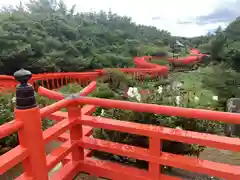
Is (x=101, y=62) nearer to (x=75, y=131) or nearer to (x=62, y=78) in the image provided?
(x=62, y=78)

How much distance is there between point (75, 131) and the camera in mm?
2328

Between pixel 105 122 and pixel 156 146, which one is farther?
pixel 105 122

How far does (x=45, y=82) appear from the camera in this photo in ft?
27.2

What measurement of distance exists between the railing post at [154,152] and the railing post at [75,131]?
28.8 inches

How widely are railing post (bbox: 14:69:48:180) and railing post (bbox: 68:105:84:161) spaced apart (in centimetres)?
54

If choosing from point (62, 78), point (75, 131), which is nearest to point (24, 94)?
point (75, 131)

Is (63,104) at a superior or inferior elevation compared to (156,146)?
superior

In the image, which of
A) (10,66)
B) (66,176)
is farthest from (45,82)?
(66,176)

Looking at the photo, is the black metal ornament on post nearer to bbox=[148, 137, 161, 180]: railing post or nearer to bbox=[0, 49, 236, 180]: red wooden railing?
bbox=[0, 49, 236, 180]: red wooden railing

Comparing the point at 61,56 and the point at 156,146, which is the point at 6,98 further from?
the point at 61,56

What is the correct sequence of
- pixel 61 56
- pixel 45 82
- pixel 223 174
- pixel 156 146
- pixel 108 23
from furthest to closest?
pixel 108 23, pixel 61 56, pixel 45 82, pixel 156 146, pixel 223 174

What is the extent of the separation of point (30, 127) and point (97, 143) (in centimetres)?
78

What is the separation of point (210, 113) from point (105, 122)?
0.88m

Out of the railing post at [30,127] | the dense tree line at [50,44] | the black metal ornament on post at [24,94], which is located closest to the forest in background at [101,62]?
the dense tree line at [50,44]
